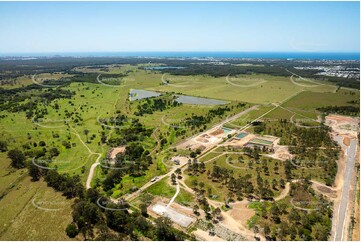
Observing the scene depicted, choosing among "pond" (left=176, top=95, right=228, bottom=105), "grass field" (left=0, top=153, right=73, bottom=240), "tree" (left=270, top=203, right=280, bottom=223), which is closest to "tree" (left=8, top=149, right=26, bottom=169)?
"grass field" (left=0, top=153, right=73, bottom=240)

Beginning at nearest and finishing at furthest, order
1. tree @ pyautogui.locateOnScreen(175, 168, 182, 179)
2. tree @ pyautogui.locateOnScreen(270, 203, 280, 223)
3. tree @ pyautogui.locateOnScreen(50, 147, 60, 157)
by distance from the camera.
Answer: tree @ pyautogui.locateOnScreen(270, 203, 280, 223), tree @ pyautogui.locateOnScreen(175, 168, 182, 179), tree @ pyautogui.locateOnScreen(50, 147, 60, 157)

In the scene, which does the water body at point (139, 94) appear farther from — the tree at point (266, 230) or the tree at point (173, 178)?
the tree at point (266, 230)

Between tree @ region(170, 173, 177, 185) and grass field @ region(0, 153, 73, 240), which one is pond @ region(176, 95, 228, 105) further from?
grass field @ region(0, 153, 73, 240)

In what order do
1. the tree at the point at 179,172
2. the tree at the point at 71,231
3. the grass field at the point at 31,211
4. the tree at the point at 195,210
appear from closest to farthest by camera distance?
the tree at the point at 71,231 < the grass field at the point at 31,211 < the tree at the point at 195,210 < the tree at the point at 179,172

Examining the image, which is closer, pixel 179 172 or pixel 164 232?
pixel 164 232

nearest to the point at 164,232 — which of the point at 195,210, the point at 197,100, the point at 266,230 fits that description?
the point at 195,210

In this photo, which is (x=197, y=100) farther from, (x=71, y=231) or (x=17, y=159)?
(x=71, y=231)

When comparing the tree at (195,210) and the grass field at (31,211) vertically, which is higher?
the tree at (195,210)

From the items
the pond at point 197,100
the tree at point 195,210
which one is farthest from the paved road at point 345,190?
the pond at point 197,100

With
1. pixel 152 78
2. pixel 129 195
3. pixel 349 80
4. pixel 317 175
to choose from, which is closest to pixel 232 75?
pixel 152 78

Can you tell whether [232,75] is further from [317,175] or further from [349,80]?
[317,175]
